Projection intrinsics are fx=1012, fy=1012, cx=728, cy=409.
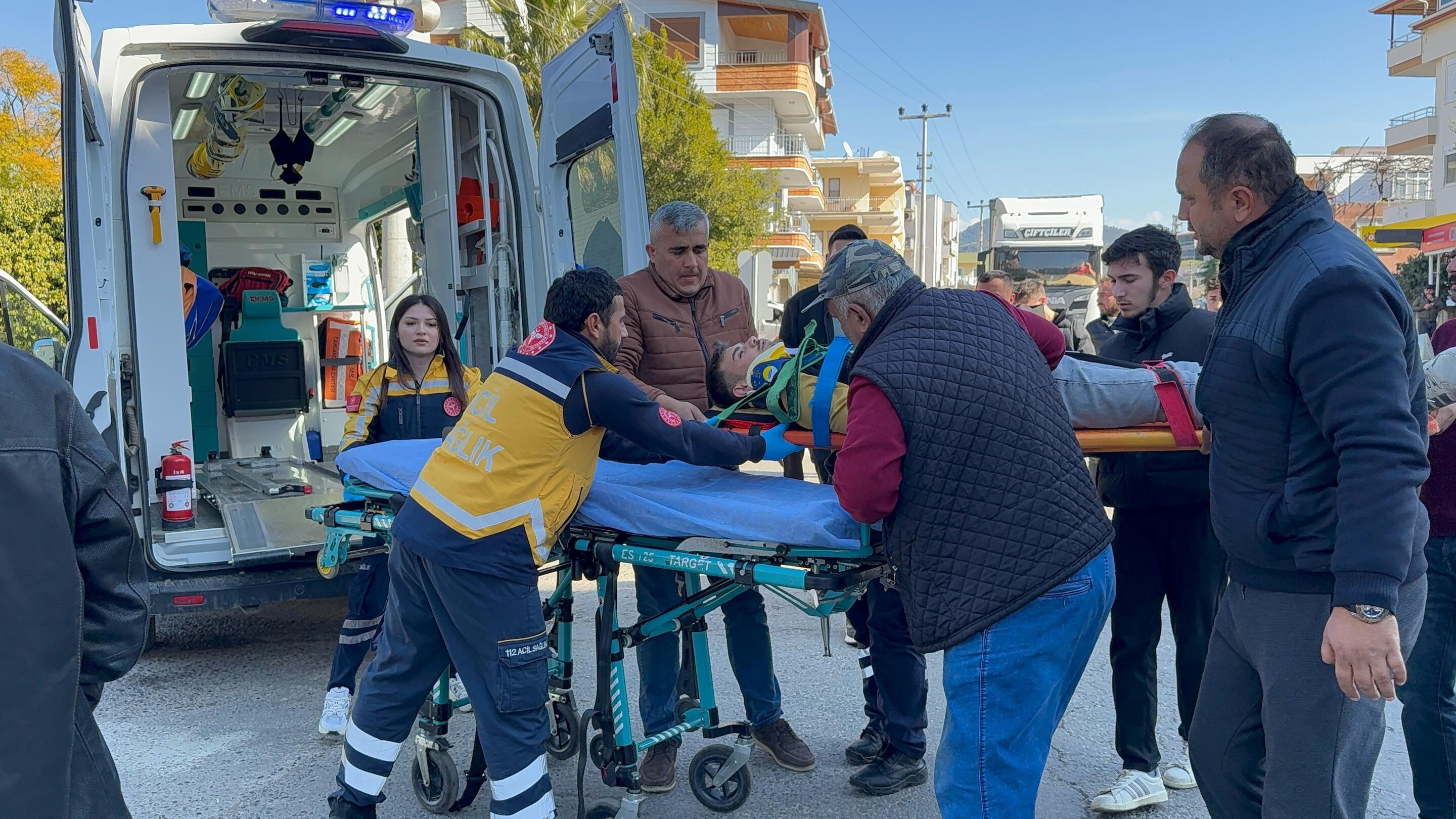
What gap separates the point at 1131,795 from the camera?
333 cm

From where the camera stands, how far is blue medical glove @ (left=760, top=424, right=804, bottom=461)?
2799mm

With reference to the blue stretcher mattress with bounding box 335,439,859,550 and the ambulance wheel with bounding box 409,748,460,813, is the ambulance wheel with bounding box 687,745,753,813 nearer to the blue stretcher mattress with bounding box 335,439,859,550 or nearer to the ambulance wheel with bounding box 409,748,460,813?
the ambulance wheel with bounding box 409,748,460,813

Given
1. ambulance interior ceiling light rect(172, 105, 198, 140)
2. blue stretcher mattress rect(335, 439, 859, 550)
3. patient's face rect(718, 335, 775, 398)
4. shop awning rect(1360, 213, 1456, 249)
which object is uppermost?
shop awning rect(1360, 213, 1456, 249)

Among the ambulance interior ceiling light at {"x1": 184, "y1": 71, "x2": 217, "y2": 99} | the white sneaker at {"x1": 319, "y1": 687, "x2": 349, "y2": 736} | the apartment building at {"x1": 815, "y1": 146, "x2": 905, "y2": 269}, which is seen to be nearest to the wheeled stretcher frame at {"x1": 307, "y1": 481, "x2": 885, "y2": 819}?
the white sneaker at {"x1": 319, "y1": 687, "x2": 349, "y2": 736}

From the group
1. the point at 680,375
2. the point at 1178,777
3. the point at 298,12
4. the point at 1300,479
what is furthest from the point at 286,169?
the point at 1300,479

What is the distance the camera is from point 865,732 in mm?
3801

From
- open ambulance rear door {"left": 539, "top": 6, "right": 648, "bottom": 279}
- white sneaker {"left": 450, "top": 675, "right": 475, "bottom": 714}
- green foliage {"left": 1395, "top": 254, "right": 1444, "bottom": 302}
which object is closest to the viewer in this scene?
white sneaker {"left": 450, "top": 675, "right": 475, "bottom": 714}

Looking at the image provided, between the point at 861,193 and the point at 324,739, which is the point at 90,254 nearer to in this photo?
the point at 324,739

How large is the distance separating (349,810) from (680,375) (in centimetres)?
188

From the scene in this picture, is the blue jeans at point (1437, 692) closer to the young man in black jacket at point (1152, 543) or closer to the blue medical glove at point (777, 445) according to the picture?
the young man in black jacket at point (1152, 543)

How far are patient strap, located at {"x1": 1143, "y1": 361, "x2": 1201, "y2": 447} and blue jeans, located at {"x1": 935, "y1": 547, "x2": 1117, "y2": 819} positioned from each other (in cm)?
63

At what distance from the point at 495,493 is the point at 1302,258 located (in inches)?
77.8

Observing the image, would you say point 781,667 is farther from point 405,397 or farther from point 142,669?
point 142,669

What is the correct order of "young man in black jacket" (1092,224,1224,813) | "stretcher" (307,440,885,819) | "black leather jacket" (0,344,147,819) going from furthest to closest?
1. "young man in black jacket" (1092,224,1224,813)
2. "stretcher" (307,440,885,819)
3. "black leather jacket" (0,344,147,819)
